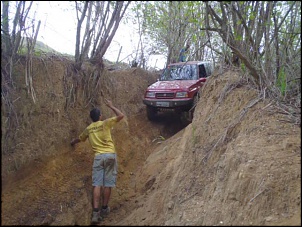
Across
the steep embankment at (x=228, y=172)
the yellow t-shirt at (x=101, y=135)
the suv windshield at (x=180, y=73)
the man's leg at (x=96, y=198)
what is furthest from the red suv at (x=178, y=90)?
the man's leg at (x=96, y=198)

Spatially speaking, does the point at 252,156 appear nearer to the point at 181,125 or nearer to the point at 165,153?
the point at 165,153

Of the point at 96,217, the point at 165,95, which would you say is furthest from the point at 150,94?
the point at 96,217

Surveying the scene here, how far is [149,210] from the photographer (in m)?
5.89

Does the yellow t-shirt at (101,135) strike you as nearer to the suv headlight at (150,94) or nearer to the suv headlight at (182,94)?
the suv headlight at (182,94)

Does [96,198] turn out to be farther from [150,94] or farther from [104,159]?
[150,94]

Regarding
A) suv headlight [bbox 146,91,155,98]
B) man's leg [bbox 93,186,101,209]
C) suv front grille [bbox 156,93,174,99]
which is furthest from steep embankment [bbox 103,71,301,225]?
suv headlight [bbox 146,91,155,98]

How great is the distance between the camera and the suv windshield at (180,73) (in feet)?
33.0

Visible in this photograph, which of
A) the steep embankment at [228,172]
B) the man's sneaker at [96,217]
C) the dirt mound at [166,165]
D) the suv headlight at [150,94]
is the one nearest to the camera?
the steep embankment at [228,172]

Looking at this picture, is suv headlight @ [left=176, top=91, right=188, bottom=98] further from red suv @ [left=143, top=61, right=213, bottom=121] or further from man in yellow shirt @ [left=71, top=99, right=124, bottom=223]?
man in yellow shirt @ [left=71, top=99, right=124, bottom=223]

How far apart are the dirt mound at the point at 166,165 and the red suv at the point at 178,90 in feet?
3.03

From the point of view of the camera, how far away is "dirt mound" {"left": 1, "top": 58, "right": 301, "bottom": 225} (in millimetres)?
4539

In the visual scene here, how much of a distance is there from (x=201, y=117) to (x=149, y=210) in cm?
264

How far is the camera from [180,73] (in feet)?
33.7

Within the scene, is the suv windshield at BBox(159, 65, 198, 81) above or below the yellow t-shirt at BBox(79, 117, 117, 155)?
above
